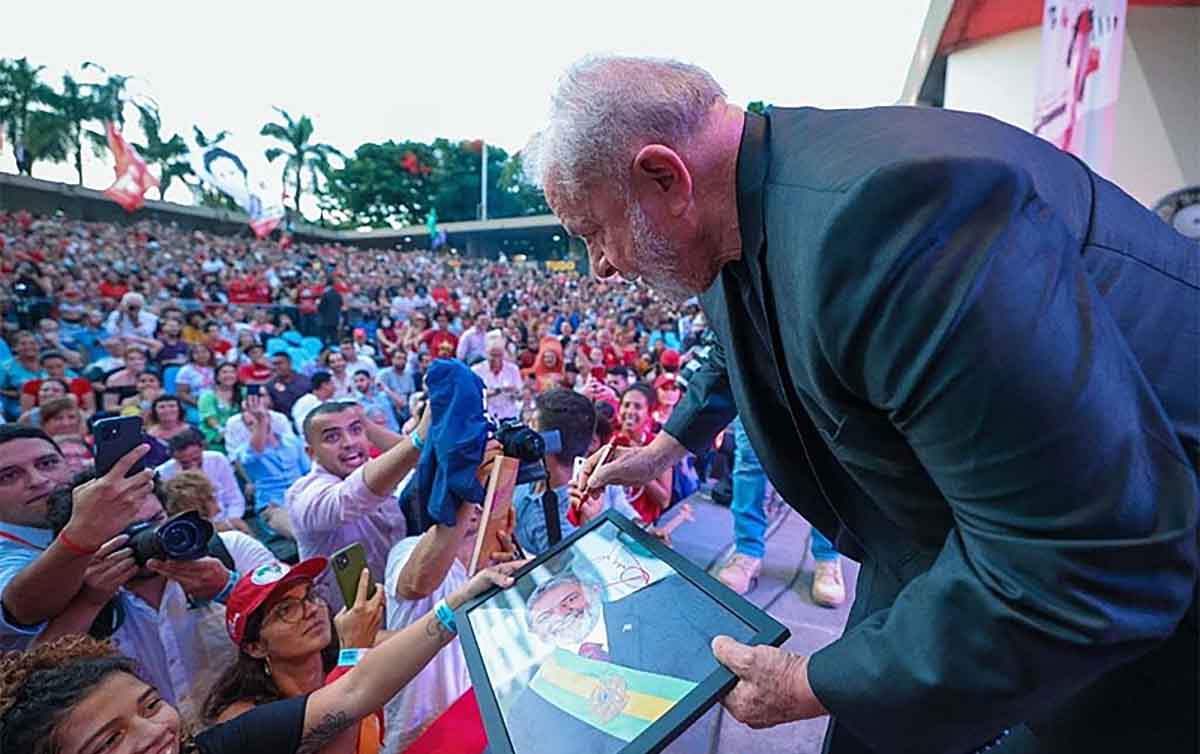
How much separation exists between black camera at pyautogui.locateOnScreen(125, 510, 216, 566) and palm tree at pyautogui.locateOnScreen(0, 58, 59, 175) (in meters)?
35.2

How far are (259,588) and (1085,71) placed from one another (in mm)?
5424

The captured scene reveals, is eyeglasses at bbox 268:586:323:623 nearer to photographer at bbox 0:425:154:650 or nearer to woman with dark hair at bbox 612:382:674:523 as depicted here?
photographer at bbox 0:425:154:650

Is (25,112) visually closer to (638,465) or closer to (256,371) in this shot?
(256,371)

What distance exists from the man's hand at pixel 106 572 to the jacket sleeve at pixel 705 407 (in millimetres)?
1694

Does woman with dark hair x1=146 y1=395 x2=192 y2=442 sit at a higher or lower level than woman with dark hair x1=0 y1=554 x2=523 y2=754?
lower

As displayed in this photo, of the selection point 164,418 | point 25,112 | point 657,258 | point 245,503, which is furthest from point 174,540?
point 25,112

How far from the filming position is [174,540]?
1.98m

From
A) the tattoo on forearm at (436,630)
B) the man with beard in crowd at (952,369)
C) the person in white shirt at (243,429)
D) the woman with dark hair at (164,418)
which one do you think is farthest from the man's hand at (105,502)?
the person in white shirt at (243,429)

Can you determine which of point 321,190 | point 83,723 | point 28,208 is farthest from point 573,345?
point 321,190

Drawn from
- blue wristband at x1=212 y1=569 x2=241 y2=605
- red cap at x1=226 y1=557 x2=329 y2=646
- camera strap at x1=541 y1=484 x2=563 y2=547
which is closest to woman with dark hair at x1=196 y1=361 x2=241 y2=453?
blue wristband at x1=212 y1=569 x2=241 y2=605

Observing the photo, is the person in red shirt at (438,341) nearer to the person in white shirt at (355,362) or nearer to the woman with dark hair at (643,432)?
the person in white shirt at (355,362)

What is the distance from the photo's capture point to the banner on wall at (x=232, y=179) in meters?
17.8

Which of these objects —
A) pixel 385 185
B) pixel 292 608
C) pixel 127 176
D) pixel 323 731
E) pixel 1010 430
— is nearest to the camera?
pixel 1010 430

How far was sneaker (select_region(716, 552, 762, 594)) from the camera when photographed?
10.2 feet
